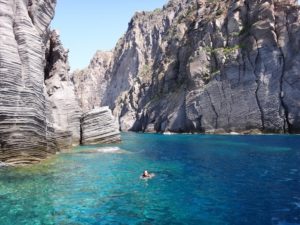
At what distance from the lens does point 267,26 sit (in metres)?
107

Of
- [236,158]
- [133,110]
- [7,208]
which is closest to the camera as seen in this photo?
[7,208]

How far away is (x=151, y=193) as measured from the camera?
24.6 meters

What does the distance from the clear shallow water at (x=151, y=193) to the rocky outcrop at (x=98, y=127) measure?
2174cm

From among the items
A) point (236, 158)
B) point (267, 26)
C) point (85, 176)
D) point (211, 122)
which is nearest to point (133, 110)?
point (211, 122)

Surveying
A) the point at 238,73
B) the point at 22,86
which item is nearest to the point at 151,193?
the point at 22,86

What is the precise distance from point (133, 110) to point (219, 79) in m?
71.0

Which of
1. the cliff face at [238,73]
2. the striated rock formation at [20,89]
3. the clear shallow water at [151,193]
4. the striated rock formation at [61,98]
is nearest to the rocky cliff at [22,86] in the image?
the striated rock formation at [20,89]

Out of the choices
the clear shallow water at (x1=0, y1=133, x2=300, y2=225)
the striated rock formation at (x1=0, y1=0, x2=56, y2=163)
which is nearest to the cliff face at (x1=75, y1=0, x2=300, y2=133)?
the clear shallow water at (x1=0, y1=133, x2=300, y2=225)

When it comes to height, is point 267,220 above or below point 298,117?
below

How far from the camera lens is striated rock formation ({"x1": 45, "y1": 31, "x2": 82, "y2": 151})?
5188cm

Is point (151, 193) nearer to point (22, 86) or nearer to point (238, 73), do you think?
point (22, 86)

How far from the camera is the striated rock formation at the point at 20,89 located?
106 ft

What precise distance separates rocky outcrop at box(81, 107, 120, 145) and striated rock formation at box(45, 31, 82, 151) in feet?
4.31

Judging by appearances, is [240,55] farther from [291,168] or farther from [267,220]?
[267,220]
